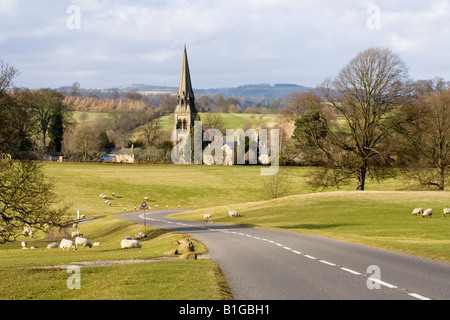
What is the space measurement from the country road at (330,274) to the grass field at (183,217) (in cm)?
90

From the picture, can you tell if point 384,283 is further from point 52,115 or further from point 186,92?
point 186,92

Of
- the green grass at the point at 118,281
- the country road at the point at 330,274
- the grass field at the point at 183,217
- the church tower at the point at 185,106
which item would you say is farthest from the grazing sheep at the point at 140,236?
the church tower at the point at 185,106

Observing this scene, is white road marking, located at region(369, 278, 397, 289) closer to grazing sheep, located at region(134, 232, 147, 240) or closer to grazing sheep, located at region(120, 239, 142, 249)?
grazing sheep, located at region(120, 239, 142, 249)

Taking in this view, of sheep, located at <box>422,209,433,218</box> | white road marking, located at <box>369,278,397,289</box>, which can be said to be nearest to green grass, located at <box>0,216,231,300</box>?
white road marking, located at <box>369,278,397,289</box>

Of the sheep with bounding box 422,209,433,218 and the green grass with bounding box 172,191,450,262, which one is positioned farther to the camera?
A: the sheep with bounding box 422,209,433,218

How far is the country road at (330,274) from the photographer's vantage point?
1261cm

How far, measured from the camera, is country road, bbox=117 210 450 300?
12609 mm

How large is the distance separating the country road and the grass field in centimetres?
90

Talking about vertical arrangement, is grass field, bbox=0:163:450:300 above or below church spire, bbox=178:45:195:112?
below

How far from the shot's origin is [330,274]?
51.8 ft

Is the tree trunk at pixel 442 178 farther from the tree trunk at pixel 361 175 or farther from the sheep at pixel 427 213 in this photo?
the sheep at pixel 427 213

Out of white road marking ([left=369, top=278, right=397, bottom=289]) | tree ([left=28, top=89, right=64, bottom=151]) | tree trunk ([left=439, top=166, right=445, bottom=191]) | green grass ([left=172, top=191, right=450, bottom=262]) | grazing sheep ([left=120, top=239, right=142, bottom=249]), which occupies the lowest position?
green grass ([left=172, top=191, right=450, bottom=262])
